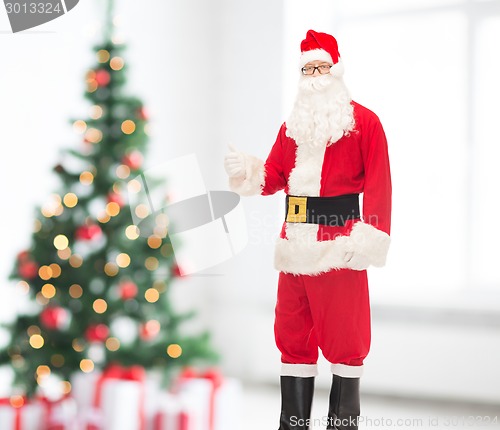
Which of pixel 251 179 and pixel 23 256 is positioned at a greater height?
pixel 251 179

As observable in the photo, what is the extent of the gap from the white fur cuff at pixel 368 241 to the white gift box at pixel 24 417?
1349 millimetres

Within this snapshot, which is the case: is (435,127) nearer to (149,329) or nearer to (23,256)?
(149,329)

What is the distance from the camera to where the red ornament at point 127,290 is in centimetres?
247

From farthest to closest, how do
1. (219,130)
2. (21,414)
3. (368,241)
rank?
1. (219,130)
2. (21,414)
3. (368,241)

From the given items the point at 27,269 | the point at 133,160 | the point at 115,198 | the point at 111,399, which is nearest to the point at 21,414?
the point at 111,399

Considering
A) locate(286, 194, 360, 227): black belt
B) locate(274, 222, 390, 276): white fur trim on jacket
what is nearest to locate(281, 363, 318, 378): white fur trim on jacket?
locate(274, 222, 390, 276): white fur trim on jacket

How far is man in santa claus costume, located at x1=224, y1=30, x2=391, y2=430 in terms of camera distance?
1.63m

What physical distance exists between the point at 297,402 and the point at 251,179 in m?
0.61

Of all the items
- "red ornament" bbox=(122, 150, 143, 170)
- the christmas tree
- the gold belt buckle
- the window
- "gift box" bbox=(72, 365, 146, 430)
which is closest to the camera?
the gold belt buckle

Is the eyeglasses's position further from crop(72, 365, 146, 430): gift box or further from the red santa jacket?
crop(72, 365, 146, 430): gift box

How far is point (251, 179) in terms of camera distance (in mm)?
1761

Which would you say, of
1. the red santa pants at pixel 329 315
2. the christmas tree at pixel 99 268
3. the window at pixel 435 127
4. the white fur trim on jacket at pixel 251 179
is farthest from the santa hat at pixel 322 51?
the window at pixel 435 127

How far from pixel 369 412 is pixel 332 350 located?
1522mm

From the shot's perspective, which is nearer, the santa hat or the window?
the santa hat
